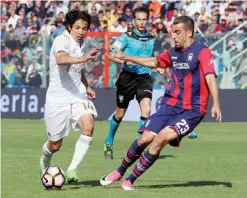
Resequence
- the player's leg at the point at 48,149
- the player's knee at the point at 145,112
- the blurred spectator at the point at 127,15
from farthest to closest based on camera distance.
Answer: the blurred spectator at the point at 127,15
the player's knee at the point at 145,112
the player's leg at the point at 48,149

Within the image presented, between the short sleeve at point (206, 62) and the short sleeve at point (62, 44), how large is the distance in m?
1.77

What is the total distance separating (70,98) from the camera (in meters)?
11.2

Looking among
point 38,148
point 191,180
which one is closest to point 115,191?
Answer: point 191,180

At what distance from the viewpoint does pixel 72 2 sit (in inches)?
1195

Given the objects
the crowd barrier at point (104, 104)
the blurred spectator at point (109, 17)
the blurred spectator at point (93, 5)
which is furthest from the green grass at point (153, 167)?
the blurred spectator at point (93, 5)

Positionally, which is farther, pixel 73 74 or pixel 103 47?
pixel 103 47

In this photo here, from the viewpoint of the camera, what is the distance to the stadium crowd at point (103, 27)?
2595 cm

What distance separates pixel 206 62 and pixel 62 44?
1923mm

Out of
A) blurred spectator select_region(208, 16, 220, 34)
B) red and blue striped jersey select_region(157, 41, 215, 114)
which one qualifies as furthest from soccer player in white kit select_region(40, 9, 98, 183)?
blurred spectator select_region(208, 16, 220, 34)

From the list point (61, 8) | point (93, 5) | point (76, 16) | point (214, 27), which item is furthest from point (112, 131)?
point (61, 8)

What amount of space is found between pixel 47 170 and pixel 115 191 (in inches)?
36.4

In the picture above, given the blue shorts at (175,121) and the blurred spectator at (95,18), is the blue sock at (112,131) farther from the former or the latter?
the blurred spectator at (95,18)

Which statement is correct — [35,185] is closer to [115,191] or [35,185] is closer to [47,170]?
[47,170]

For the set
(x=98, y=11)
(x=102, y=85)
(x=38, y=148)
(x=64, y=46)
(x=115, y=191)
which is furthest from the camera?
(x=98, y=11)
